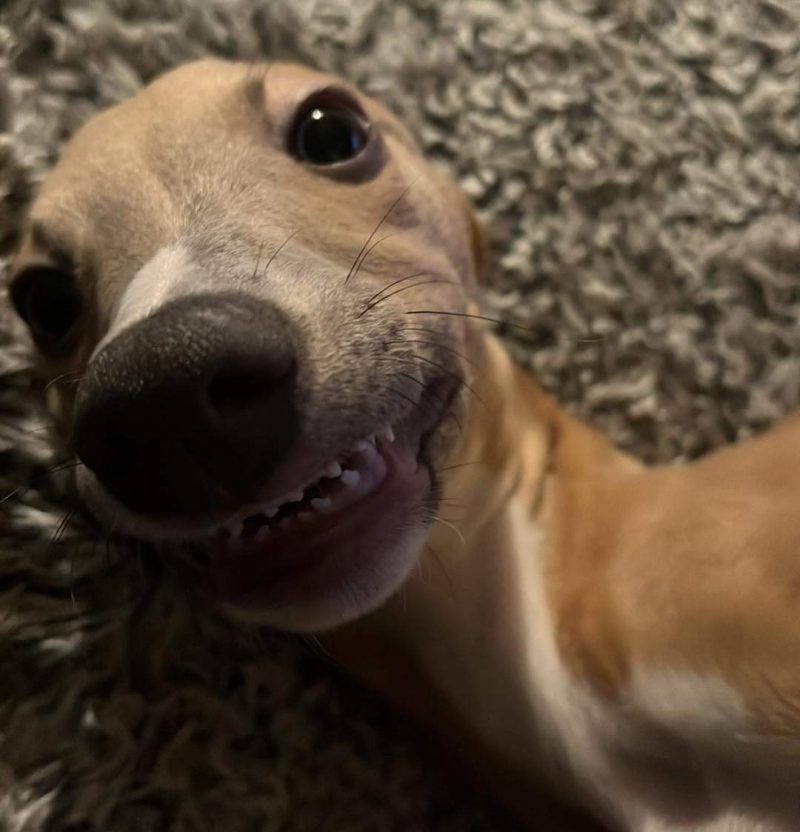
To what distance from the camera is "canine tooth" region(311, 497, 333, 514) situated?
1.11 meters

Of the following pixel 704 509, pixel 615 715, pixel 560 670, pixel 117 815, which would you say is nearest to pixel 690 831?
pixel 615 715

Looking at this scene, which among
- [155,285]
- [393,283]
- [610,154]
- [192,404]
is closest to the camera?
[192,404]

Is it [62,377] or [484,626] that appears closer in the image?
[62,377]

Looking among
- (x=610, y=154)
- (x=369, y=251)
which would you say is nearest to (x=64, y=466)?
(x=369, y=251)

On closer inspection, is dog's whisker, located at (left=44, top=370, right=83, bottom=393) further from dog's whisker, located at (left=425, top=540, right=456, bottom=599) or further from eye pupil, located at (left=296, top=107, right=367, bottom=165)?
dog's whisker, located at (left=425, top=540, right=456, bottom=599)

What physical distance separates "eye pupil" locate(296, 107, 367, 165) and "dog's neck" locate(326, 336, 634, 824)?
388 millimetres

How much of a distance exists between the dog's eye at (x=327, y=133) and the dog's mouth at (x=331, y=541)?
0.46 m

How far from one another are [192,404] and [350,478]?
0.29m

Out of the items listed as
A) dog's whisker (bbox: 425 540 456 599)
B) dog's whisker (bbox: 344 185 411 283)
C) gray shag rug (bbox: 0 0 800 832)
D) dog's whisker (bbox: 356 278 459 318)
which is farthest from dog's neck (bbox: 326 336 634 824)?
gray shag rug (bbox: 0 0 800 832)

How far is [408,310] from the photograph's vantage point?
1285 millimetres

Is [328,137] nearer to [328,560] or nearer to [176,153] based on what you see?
[176,153]

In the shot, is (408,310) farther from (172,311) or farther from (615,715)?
(615,715)

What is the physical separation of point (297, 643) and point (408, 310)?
592 mm

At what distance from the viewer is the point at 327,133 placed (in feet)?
4.86
